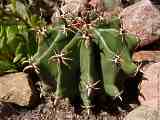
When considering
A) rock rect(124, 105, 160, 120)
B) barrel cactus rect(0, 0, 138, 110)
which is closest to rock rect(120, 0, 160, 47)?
barrel cactus rect(0, 0, 138, 110)

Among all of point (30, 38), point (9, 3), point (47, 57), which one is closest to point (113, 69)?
point (47, 57)

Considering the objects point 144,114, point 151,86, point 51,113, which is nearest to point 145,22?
point 151,86

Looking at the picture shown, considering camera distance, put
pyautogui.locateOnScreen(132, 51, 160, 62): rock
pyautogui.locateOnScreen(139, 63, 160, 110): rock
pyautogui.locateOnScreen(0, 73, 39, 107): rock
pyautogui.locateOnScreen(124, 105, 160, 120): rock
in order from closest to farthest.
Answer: pyautogui.locateOnScreen(124, 105, 160, 120): rock, pyautogui.locateOnScreen(139, 63, 160, 110): rock, pyautogui.locateOnScreen(0, 73, 39, 107): rock, pyautogui.locateOnScreen(132, 51, 160, 62): rock

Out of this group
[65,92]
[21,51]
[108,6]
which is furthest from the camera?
[108,6]

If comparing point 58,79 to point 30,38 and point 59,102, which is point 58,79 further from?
point 30,38

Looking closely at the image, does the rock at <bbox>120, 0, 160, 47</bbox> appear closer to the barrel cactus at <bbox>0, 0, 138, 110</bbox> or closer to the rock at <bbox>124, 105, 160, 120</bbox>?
the barrel cactus at <bbox>0, 0, 138, 110</bbox>

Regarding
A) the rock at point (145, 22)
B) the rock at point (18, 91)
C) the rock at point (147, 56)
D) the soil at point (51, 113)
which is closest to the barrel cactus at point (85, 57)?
the soil at point (51, 113)

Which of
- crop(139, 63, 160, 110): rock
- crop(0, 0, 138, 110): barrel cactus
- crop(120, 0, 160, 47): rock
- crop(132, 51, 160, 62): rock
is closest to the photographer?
crop(0, 0, 138, 110): barrel cactus
